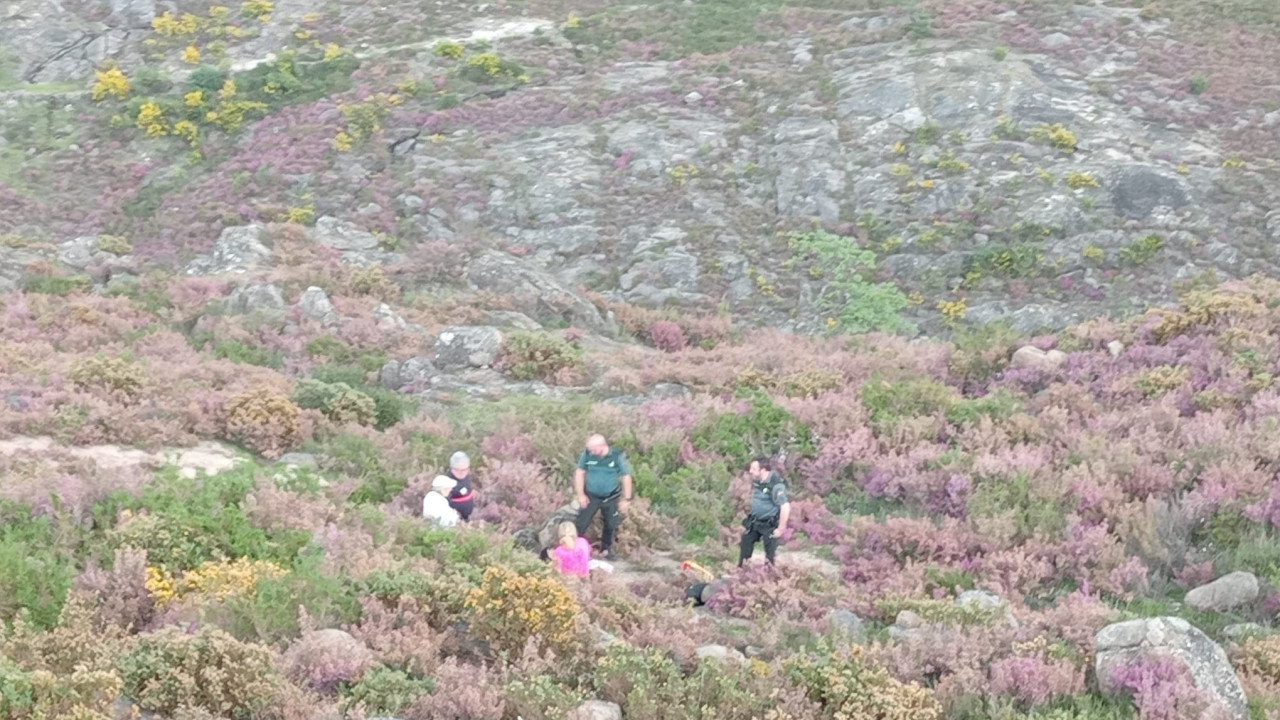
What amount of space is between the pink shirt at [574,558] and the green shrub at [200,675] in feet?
14.1

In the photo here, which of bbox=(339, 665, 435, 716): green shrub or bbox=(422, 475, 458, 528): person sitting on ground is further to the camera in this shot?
bbox=(422, 475, 458, 528): person sitting on ground

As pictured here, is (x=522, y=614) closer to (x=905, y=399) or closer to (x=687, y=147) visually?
(x=905, y=399)

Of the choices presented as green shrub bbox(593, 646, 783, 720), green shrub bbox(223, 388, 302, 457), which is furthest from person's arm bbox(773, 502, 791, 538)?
green shrub bbox(223, 388, 302, 457)

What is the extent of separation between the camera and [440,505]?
1318 cm

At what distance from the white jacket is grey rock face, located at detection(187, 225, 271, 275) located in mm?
15471

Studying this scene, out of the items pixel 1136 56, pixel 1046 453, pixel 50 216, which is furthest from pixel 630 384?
pixel 1136 56

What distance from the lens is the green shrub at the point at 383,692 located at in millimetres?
7618

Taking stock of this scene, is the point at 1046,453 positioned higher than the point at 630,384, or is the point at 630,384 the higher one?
the point at 1046,453

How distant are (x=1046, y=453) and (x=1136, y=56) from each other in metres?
25.5

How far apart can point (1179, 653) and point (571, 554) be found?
6.10 m

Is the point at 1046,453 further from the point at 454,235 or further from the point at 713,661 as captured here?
the point at 454,235

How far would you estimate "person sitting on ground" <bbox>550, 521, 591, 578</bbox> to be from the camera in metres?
11.6

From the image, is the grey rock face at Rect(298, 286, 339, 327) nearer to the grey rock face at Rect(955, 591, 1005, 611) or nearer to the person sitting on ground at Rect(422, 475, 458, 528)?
the person sitting on ground at Rect(422, 475, 458, 528)

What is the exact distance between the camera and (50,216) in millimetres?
30578
